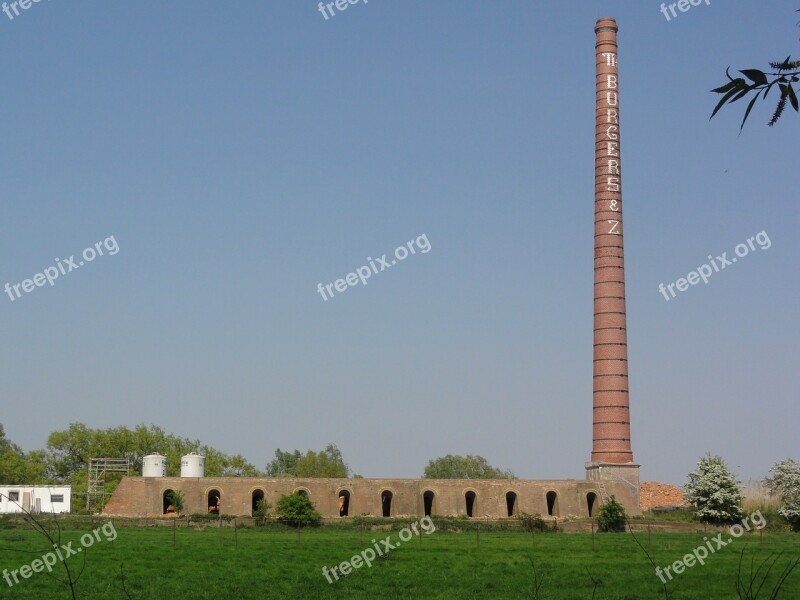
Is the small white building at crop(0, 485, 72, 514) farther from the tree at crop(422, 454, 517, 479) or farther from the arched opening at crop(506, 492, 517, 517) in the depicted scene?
the tree at crop(422, 454, 517, 479)

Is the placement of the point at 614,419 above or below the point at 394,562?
above

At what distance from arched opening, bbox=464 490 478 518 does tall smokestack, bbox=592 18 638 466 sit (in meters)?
6.19

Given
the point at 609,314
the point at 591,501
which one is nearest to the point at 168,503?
the point at 591,501

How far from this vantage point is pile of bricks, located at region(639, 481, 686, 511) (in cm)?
5772

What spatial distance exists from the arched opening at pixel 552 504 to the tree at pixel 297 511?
39.4 ft

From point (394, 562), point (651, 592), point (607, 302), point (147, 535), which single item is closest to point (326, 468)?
point (607, 302)

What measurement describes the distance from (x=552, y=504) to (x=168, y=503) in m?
18.8

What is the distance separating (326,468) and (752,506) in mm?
38718

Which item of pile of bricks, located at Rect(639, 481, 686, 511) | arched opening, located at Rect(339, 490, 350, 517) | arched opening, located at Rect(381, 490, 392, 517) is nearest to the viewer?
arched opening, located at Rect(339, 490, 350, 517)

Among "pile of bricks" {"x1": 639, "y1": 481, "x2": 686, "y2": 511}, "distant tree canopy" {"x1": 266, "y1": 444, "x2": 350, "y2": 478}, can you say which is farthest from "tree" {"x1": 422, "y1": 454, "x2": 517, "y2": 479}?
"pile of bricks" {"x1": 639, "y1": 481, "x2": 686, "y2": 511}

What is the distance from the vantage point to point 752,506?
172 ft

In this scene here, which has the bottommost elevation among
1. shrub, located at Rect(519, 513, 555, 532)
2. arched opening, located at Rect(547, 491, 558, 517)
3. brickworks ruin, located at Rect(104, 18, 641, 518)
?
shrub, located at Rect(519, 513, 555, 532)

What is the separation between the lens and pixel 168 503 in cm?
4925

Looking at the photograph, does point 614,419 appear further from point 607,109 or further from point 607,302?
point 607,109
